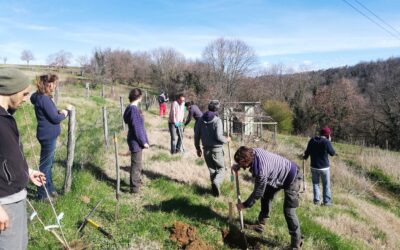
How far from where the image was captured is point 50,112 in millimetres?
6133

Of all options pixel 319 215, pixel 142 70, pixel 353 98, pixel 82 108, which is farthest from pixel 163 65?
pixel 319 215

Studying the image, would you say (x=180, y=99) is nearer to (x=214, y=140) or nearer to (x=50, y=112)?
(x=214, y=140)

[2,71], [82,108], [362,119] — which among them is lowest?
[362,119]

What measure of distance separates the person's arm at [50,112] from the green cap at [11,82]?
3.04 metres

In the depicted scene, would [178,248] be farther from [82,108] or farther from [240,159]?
[82,108]

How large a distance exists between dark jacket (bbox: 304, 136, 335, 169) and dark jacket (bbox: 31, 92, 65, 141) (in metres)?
5.95

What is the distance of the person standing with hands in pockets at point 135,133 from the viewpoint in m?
7.14

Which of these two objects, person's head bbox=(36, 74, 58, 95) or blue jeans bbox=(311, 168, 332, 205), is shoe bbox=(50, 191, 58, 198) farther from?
blue jeans bbox=(311, 168, 332, 205)

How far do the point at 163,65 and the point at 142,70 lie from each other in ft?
19.1

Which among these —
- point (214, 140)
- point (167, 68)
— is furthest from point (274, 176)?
point (167, 68)

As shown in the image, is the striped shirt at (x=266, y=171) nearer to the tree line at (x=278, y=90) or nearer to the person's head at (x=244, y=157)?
the person's head at (x=244, y=157)

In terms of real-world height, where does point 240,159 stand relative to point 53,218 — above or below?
above

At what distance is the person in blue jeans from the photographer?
6.16m

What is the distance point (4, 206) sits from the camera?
120 inches
